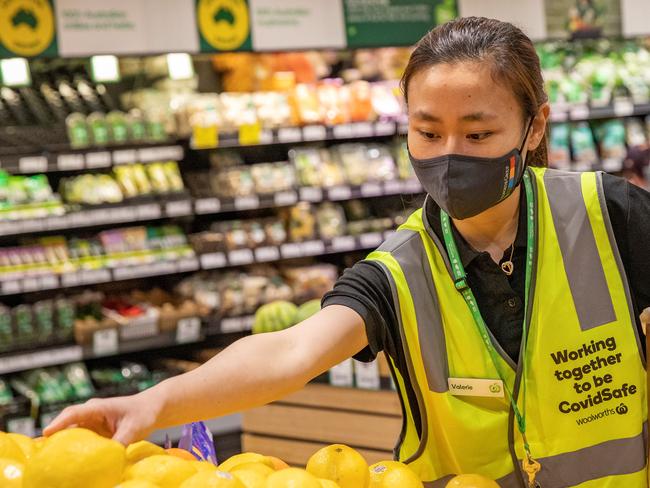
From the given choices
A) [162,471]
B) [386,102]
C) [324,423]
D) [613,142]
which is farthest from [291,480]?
[613,142]

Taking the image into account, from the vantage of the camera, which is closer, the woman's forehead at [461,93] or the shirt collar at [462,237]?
the woman's forehead at [461,93]

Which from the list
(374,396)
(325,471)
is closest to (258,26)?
(374,396)

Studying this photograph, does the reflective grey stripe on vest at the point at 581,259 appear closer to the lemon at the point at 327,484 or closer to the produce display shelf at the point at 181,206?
the lemon at the point at 327,484

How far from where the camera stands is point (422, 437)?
1.64m

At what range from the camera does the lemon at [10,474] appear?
126 centimetres

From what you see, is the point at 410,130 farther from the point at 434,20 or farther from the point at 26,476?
the point at 434,20

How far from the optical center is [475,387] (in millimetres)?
1593

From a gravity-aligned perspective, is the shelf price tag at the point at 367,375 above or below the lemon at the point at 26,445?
below

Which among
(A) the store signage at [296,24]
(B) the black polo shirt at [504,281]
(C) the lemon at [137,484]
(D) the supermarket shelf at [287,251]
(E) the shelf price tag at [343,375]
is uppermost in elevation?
(A) the store signage at [296,24]

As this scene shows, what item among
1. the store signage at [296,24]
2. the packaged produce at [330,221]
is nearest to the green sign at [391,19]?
the store signage at [296,24]

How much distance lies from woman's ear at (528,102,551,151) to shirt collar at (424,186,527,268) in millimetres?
96

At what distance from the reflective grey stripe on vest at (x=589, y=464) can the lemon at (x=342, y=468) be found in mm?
Result: 274

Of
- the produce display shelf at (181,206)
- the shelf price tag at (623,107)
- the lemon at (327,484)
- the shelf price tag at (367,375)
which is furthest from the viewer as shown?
the shelf price tag at (623,107)

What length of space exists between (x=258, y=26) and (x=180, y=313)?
6.02 ft
